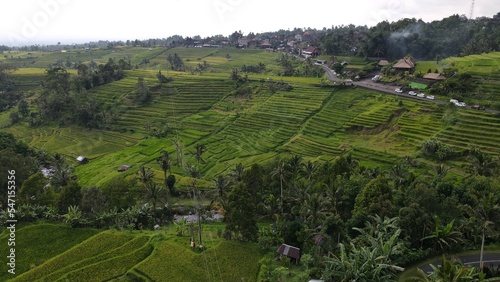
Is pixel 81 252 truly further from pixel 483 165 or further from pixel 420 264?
pixel 483 165

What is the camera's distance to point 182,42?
150250 millimetres

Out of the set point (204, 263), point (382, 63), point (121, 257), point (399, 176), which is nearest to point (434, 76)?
point (382, 63)

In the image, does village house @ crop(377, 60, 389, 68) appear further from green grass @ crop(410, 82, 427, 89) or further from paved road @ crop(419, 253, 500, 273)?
paved road @ crop(419, 253, 500, 273)

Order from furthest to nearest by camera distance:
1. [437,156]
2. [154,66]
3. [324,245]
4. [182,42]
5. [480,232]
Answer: [182,42] < [154,66] < [437,156] < [480,232] < [324,245]

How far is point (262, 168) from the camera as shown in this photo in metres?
38.4

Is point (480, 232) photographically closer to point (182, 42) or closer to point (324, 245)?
point (324, 245)

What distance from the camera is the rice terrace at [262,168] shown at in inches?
984

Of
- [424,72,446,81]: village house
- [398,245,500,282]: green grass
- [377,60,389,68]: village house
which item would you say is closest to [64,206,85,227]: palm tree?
[398,245,500,282]: green grass

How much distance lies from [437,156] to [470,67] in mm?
28341

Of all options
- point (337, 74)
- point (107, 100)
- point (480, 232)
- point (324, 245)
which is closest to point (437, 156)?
point (480, 232)

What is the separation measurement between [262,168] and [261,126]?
851 inches

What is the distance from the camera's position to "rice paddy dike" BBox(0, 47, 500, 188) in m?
46.2

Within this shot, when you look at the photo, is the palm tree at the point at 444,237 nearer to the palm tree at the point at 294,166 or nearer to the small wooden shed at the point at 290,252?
the small wooden shed at the point at 290,252

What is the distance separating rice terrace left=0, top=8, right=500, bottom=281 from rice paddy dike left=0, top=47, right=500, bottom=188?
0.33 metres
